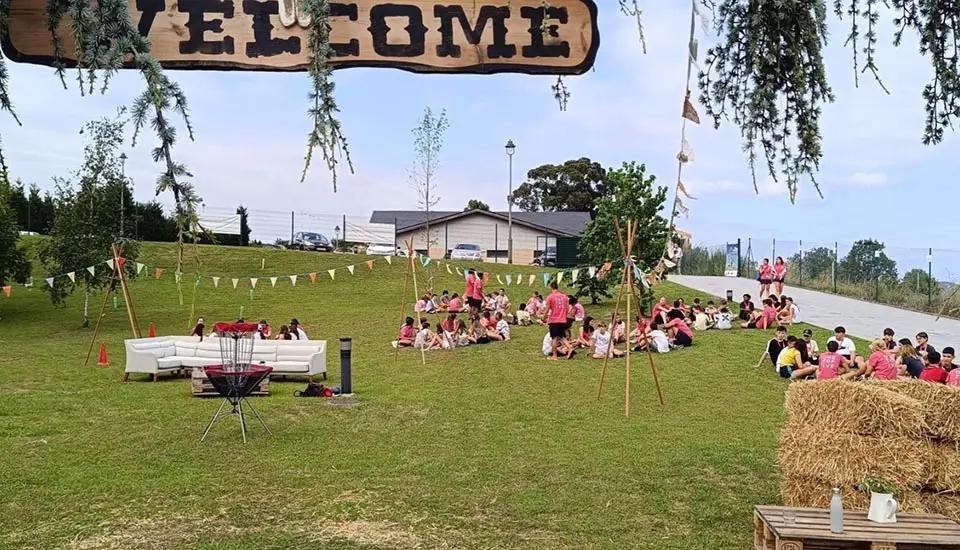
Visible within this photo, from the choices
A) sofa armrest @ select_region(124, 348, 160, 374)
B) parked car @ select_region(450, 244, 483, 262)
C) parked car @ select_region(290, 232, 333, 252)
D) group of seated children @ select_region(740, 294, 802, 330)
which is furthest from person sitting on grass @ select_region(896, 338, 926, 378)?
parked car @ select_region(290, 232, 333, 252)

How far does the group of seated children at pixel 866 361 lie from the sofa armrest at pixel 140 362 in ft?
36.0

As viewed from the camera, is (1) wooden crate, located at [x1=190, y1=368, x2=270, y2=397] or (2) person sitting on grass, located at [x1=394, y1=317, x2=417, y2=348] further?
(2) person sitting on grass, located at [x1=394, y1=317, x2=417, y2=348]

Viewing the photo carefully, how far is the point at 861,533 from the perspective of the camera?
4.92 metres

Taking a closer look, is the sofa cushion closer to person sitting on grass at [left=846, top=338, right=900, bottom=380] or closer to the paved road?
person sitting on grass at [left=846, top=338, right=900, bottom=380]

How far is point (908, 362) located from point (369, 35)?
40.1 feet

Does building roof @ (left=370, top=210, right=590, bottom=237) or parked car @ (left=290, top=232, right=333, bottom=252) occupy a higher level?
building roof @ (left=370, top=210, right=590, bottom=237)

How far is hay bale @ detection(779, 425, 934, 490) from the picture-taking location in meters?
5.62

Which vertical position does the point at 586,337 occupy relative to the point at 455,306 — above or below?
below

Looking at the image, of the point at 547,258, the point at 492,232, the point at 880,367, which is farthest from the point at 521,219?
the point at 880,367

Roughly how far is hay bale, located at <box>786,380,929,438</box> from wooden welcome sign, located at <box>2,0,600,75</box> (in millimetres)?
4307

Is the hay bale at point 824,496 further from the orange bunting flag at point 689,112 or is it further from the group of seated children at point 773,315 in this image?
the group of seated children at point 773,315

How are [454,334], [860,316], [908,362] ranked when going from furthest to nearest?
[860,316] < [454,334] < [908,362]

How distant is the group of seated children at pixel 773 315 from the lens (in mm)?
19875

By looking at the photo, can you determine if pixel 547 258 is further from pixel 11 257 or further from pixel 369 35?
pixel 369 35
